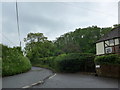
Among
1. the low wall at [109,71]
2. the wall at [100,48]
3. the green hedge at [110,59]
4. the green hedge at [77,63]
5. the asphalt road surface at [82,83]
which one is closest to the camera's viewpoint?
the asphalt road surface at [82,83]

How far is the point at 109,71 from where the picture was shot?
50.3ft

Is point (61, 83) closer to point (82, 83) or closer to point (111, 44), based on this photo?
point (82, 83)

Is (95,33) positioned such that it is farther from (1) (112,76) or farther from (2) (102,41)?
(1) (112,76)

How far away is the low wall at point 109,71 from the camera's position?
14.6 metres

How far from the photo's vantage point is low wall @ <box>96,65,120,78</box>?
14641 mm

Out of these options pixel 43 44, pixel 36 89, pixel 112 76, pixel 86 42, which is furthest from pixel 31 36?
pixel 36 89

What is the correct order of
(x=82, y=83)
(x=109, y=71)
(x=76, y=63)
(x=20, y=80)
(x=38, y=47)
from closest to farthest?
(x=82, y=83), (x=20, y=80), (x=109, y=71), (x=76, y=63), (x=38, y=47)

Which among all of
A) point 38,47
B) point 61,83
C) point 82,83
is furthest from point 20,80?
point 38,47

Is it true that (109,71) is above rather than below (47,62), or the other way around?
above

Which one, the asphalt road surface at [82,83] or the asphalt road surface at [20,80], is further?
the asphalt road surface at [20,80]

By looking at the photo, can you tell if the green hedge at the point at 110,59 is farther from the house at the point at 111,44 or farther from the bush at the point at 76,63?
the house at the point at 111,44

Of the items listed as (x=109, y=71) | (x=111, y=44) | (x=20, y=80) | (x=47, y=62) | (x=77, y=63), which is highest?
(x=111, y=44)

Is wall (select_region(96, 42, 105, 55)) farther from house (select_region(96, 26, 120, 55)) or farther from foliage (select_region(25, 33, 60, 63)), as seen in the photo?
foliage (select_region(25, 33, 60, 63))

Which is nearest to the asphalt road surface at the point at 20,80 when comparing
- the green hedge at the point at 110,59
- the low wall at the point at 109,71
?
the low wall at the point at 109,71
